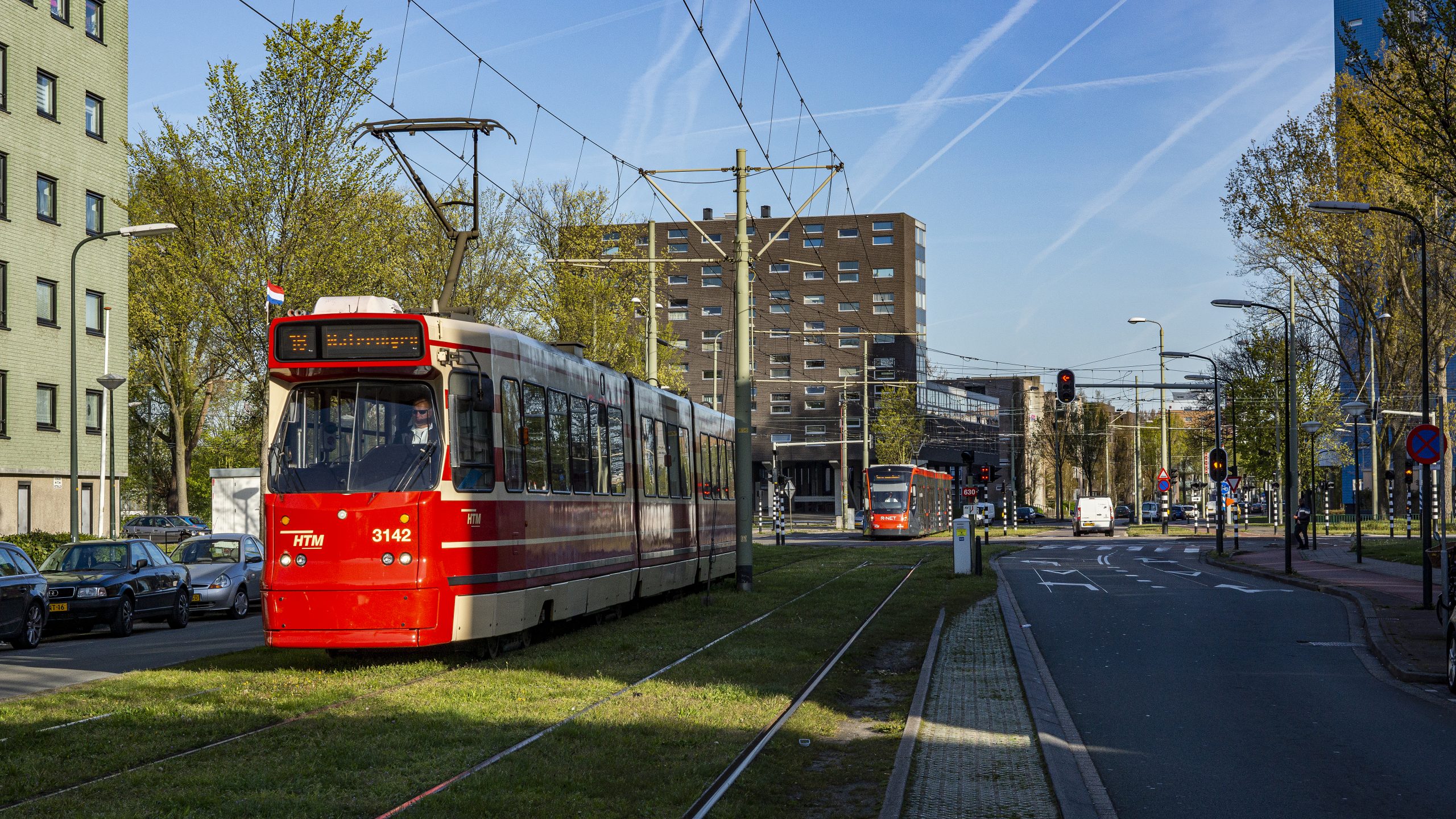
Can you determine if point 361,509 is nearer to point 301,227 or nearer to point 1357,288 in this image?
point 301,227

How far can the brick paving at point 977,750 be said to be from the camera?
7574 mm

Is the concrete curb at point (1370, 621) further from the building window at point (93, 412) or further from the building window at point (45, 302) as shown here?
the building window at point (45, 302)

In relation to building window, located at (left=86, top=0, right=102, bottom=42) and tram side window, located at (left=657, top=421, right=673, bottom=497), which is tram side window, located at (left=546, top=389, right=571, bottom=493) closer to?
tram side window, located at (left=657, top=421, right=673, bottom=497)

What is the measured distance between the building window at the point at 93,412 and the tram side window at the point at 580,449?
1297 inches

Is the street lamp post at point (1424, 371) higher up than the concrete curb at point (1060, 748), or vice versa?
the street lamp post at point (1424, 371)

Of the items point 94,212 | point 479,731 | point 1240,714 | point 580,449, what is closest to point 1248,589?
point 580,449

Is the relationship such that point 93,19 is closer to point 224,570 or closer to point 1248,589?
point 224,570

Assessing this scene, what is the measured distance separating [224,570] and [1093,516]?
50.7 m

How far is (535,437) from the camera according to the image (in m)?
15.1

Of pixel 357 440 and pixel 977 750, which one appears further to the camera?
pixel 357 440

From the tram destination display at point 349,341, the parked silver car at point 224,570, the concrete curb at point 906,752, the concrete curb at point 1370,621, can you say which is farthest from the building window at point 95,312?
the concrete curb at point 906,752

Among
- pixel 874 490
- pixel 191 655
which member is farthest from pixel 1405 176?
pixel 874 490

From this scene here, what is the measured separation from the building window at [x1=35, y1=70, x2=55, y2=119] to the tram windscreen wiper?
34821 millimetres

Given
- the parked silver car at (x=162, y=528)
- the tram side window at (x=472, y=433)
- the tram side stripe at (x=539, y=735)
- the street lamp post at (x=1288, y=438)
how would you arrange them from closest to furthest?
the tram side stripe at (x=539, y=735) < the tram side window at (x=472, y=433) < the street lamp post at (x=1288, y=438) < the parked silver car at (x=162, y=528)
